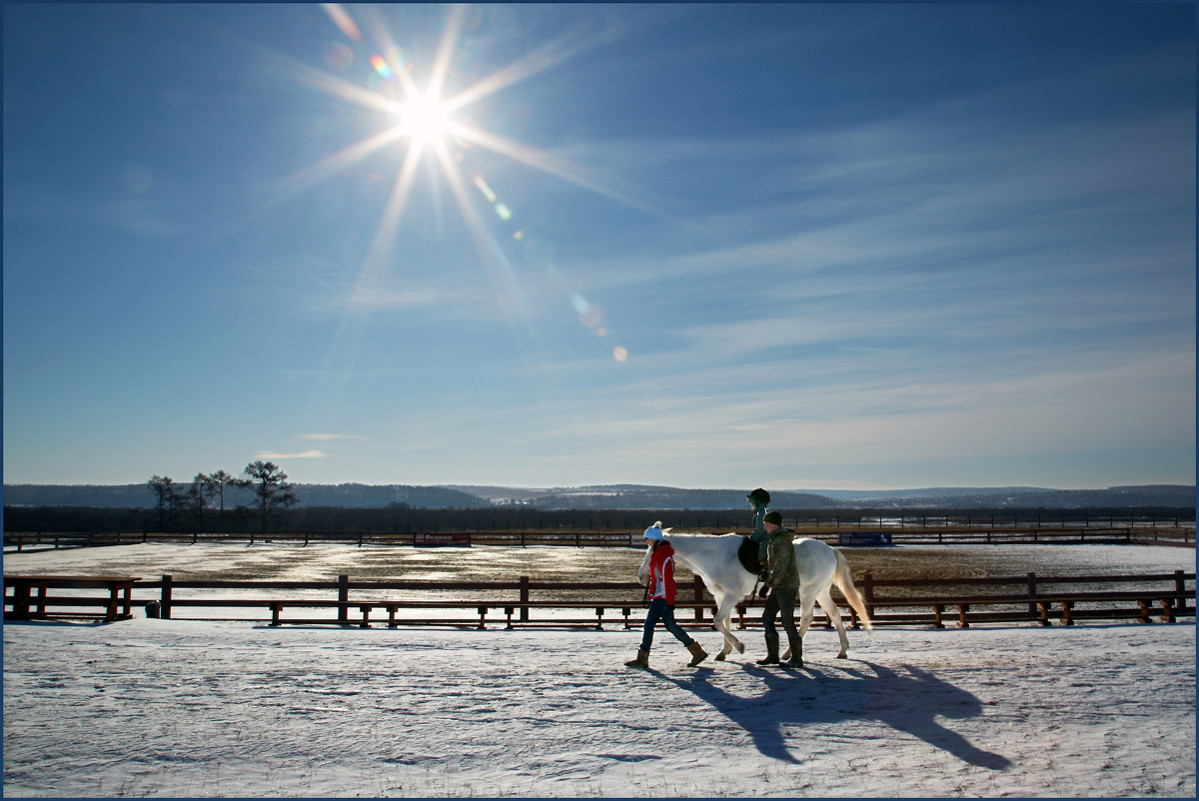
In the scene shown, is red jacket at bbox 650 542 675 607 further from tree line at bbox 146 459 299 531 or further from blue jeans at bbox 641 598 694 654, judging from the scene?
tree line at bbox 146 459 299 531

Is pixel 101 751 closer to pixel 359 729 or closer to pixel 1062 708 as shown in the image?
pixel 359 729

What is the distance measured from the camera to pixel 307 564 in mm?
35156

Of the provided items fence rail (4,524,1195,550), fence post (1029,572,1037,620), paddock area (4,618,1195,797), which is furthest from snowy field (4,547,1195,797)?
fence rail (4,524,1195,550)

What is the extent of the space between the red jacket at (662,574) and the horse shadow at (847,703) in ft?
3.34

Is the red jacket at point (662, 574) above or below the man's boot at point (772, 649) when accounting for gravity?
above

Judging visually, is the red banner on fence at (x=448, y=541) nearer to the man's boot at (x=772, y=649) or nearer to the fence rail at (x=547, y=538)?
the fence rail at (x=547, y=538)

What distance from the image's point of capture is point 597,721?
741cm

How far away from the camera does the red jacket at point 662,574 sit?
398 inches

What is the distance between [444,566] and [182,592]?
12908mm

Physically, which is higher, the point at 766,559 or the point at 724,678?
the point at 766,559

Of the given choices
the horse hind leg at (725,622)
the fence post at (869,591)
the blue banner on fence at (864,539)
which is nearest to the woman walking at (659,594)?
the horse hind leg at (725,622)

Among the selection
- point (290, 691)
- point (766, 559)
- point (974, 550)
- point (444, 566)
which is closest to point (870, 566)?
point (974, 550)

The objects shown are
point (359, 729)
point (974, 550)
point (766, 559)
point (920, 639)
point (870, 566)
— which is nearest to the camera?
point (359, 729)

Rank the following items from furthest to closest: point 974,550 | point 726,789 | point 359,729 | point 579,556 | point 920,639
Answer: point 974,550 → point 579,556 → point 920,639 → point 359,729 → point 726,789
